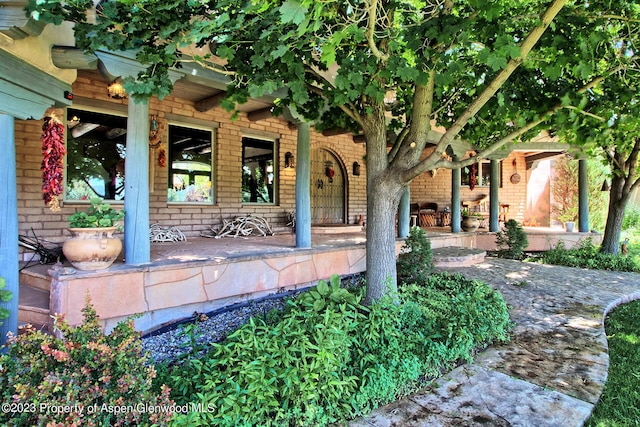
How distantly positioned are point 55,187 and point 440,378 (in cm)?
378

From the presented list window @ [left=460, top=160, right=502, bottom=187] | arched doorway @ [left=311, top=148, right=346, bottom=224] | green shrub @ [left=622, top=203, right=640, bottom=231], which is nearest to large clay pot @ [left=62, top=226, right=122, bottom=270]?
arched doorway @ [left=311, top=148, right=346, bottom=224]

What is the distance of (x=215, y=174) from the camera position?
657cm

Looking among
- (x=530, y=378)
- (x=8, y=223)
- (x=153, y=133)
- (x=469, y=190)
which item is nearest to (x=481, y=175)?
(x=469, y=190)

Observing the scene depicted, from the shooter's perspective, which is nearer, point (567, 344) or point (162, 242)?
point (567, 344)

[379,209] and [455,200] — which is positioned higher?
[455,200]

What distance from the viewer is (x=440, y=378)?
262 centimetres

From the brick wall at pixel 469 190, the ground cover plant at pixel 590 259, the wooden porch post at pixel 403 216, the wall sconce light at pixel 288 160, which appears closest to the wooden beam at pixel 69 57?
the wall sconce light at pixel 288 160

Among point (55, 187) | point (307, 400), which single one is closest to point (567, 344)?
point (307, 400)

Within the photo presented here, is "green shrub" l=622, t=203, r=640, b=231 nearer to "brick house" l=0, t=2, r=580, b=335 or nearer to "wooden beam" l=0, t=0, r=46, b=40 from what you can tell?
"brick house" l=0, t=2, r=580, b=335

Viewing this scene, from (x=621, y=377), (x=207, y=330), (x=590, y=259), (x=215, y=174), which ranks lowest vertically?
(x=621, y=377)

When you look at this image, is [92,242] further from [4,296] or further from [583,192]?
[583,192]

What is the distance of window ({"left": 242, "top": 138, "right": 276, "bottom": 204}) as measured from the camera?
723cm

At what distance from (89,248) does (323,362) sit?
220 cm

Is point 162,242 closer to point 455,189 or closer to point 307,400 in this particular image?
point 307,400
